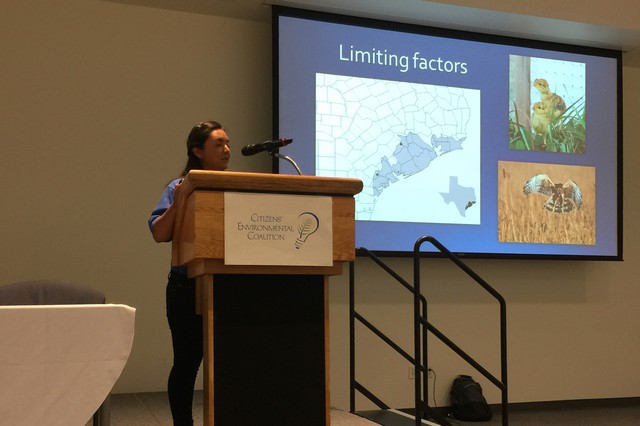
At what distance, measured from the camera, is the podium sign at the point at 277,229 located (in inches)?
90.0

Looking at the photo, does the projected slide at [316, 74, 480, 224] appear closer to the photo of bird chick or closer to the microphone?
the photo of bird chick

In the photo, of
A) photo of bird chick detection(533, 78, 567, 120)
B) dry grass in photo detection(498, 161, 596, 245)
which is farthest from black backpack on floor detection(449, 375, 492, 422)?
photo of bird chick detection(533, 78, 567, 120)

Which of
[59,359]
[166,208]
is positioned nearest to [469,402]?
[166,208]

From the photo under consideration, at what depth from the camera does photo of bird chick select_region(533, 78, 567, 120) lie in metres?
6.25

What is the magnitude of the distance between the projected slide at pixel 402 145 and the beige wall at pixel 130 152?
44 centimetres

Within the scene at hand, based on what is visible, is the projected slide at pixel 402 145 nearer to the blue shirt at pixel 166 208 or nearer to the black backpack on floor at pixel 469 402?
the black backpack on floor at pixel 469 402

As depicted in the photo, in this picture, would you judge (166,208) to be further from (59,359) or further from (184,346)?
(59,359)

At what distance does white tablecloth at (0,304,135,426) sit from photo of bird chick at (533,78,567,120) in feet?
17.3

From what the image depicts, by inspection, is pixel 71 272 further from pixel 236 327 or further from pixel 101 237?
pixel 236 327

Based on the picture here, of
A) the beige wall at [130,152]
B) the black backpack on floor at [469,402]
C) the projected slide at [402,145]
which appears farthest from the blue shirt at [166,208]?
the black backpack on floor at [469,402]

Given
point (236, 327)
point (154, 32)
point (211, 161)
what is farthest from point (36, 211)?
point (236, 327)

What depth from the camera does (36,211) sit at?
5.04m

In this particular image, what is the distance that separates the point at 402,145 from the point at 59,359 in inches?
176

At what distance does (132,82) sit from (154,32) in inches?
15.3
